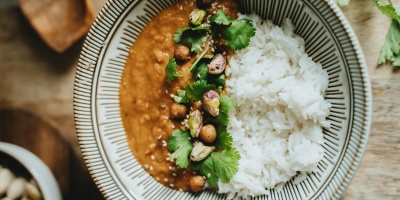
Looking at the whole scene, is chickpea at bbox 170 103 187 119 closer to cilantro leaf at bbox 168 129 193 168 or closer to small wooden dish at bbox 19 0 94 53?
cilantro leaf at bbox 168 129 193 168

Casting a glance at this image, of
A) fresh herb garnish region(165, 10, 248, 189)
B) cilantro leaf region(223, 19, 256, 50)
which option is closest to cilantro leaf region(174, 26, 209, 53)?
fresh herb garnish region(165, 10, 248, 189)

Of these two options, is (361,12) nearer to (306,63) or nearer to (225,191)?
(306,63)

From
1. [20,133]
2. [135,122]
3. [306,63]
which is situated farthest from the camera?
[20,133]

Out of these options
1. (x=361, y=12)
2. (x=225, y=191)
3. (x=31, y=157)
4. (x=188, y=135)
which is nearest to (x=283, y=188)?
(x=225, y=191)

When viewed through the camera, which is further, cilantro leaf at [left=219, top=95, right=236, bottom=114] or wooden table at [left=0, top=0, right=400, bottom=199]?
wooden table at [left=0, top=0, right=400, bottom=199]

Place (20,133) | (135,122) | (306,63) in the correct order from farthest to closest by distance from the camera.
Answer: (20,133)
(135,122)
(306,63)

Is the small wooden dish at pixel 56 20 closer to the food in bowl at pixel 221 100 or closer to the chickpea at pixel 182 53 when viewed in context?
the food in bowl at pixel 221 100

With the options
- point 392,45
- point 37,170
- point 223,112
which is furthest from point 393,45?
point 37,170

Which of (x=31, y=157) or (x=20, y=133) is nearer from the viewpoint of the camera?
(x=31, y=157)
